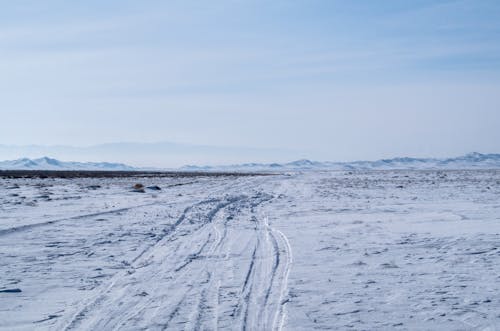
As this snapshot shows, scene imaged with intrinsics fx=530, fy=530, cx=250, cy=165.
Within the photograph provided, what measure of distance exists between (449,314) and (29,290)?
5.89 meters

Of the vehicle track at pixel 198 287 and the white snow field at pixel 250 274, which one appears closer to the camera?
the vehicle track at pixel 198 287

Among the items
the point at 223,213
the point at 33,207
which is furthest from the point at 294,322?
the point at 33,207

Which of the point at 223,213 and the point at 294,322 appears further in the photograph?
the point at 223,213

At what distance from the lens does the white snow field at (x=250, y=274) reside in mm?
6395

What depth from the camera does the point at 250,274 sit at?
880 cm

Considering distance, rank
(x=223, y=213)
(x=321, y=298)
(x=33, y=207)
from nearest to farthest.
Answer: (x=321, y=298)
(x=223, y=213)
(x=33, y=207)

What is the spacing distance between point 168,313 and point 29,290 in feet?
8.60

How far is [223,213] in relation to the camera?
783 inches

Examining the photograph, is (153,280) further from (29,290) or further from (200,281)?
(29,290)

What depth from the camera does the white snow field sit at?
639 cm

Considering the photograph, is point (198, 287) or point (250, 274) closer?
point (198, 287)

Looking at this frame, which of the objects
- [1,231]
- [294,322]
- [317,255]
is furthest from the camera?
[1,231]

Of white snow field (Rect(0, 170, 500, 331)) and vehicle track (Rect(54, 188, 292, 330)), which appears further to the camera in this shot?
white snow field (Rect(0, 170, 500, 331))

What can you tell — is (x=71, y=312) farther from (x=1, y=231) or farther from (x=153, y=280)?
(x=1, y=231)
